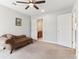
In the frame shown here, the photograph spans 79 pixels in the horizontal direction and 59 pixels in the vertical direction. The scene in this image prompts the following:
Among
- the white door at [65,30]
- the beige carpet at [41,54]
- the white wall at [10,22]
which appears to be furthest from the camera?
the white wall at [10,22]

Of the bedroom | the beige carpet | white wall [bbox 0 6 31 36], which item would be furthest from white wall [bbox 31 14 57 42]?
the beige carpet

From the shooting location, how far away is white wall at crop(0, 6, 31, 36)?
18.8 ft

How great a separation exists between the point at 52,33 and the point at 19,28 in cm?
245

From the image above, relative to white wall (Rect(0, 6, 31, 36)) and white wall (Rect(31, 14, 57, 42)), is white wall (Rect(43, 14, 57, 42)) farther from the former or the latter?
white wall (Rect(0, 6, 31, 36))

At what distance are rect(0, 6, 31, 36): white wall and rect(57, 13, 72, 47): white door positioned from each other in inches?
120

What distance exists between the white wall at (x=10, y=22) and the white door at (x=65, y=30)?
3059 mm

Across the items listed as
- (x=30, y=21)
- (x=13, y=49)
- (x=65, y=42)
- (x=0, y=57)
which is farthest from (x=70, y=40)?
(x=30, y=21)

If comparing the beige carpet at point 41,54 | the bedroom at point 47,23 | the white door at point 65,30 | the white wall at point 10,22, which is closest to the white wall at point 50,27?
the bedroom at point 47,23

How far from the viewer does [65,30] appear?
5262mm

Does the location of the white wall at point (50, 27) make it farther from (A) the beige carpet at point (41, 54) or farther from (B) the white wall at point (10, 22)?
(A) the beige carpet at point (41, 54)

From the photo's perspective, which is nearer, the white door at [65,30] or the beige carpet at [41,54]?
the beige carpet at [41,54]

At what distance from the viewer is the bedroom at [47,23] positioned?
15.4 feet

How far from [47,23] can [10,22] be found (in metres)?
2.56

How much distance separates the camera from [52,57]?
11.4 feet
